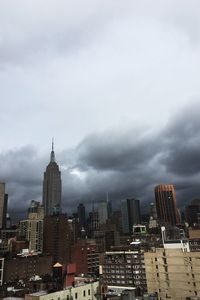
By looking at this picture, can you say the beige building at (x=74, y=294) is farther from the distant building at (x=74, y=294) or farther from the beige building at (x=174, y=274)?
the beige building at (x=174, y=274)

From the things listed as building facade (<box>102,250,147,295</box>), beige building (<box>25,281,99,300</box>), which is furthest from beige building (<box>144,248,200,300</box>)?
beige building (<box>25,281,99,300</box>)

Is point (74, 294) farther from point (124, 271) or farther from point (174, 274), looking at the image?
point (124, 271)

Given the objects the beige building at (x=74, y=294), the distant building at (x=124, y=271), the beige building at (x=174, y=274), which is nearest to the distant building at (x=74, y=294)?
the beige building at (x=74, y=294)

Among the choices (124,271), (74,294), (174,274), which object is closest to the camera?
(74,294)

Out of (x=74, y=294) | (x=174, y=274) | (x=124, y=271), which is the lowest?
(x=124, y=271)

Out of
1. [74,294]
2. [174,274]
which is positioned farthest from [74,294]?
[174,274]

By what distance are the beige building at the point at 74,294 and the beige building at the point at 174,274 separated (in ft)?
125

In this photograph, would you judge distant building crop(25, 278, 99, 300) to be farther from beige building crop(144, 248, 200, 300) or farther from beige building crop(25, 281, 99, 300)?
beige building crop(144, 248, 200, 300)

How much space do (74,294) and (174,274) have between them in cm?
4650

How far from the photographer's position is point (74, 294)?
63.8 m

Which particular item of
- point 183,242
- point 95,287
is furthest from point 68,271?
point 183,242

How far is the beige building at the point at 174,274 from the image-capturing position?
310 ft

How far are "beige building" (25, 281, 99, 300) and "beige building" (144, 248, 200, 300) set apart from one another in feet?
125

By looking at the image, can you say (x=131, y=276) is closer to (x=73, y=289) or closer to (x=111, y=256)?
(x=111, y=256)
